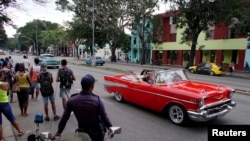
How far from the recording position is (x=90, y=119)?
3.12 meters

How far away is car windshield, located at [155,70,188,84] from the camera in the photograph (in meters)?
7.36

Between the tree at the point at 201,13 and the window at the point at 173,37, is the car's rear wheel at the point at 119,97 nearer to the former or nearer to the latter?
the tree at the point at 201,13

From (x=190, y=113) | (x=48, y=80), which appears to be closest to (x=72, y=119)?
(x=48, y=80)

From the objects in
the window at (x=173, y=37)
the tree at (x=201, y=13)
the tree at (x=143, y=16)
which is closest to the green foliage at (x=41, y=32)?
the tree at (x=143, y=16)

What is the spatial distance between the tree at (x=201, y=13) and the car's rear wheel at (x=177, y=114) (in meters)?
24.6

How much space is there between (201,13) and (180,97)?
25.9 m

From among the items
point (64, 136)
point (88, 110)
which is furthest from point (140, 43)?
point (64, 136)

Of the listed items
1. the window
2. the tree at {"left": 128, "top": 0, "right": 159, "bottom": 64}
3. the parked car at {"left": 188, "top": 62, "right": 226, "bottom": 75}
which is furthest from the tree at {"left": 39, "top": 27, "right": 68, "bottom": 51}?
the parked car at {"left": 188, "top": 62, "right": 226, "bottom": 75}

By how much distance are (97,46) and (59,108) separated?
51.2 m

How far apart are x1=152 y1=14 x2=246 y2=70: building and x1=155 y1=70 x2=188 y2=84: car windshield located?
2683 cm

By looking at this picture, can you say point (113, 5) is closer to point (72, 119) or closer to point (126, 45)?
point (126, 45)

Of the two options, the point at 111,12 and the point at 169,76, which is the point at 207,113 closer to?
the point at 169,76

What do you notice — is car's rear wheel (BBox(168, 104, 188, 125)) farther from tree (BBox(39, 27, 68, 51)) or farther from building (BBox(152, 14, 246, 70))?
tree (BBox(39, 27, 68, 51))

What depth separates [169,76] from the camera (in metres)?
7.56
